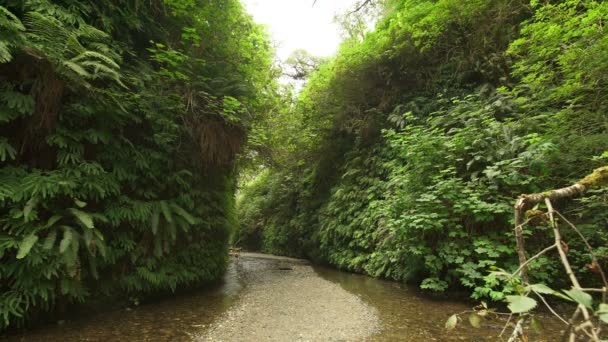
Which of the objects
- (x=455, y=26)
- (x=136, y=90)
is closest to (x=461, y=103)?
(x=455, y=26)

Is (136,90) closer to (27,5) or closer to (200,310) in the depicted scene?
(27,5)

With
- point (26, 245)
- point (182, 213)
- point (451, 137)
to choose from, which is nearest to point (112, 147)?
point (182, 213)

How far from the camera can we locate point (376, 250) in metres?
8.68

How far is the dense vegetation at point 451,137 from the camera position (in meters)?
4.98

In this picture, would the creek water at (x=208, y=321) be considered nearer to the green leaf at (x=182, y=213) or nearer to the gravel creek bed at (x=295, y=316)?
the gravel creek bed at (x=295, y=316)

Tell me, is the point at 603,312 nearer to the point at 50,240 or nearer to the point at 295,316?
the point at 295,316

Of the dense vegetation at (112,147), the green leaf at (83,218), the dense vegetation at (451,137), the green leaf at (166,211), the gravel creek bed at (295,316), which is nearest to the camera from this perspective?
the dense vegetation at (112,147)

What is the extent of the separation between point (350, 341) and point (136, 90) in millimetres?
5787

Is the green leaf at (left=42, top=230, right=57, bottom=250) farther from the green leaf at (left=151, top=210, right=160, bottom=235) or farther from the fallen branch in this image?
the fallen branch

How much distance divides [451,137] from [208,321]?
6.19m

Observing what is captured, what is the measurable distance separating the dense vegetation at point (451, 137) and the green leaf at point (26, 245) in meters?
5.96

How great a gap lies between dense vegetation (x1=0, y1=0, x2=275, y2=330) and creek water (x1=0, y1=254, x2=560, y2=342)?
1.26 feet

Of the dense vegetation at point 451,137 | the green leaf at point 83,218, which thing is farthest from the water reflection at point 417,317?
the green leaf at point 83,218

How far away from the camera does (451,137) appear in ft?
22.0
